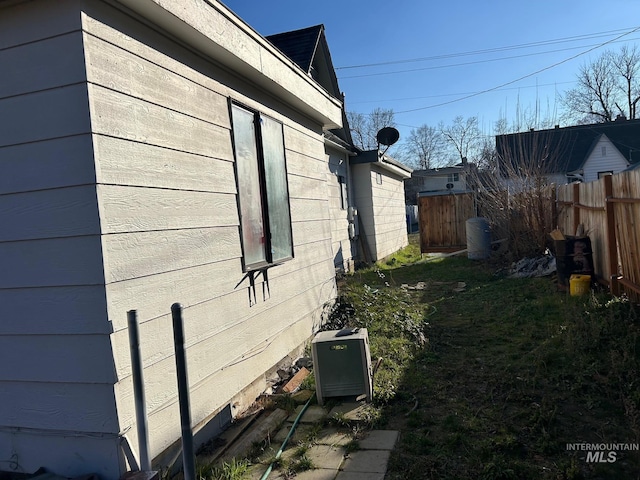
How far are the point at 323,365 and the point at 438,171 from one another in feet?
123

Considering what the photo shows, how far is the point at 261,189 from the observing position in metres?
3.95

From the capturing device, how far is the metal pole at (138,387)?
71.9 inches

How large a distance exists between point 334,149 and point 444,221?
5765 mm

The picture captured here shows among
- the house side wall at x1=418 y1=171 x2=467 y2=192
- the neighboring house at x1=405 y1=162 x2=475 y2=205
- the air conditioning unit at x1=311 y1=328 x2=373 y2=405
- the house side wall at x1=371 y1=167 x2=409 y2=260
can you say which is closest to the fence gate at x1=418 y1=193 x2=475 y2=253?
the house side wall at x1=371 y1=167 x2=409 y2=260

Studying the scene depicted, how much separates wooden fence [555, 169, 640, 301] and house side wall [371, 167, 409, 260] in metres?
5.16

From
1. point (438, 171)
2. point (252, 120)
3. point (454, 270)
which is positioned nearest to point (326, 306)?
point (252, 120)

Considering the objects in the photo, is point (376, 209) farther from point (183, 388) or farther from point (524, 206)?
point (183, 388)

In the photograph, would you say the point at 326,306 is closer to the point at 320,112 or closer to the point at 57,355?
the point at 320,112

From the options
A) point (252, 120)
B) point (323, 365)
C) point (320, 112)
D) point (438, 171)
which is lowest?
point (323, 365)

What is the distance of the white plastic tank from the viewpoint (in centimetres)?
1106

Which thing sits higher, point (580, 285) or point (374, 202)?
point (374, 202)

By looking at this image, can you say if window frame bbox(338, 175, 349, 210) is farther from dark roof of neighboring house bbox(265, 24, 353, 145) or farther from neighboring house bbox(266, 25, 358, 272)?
dark roof of neighboring house bbox(265, 24, 353, 145)

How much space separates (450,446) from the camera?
2771 mm

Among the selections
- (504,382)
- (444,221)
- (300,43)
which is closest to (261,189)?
(504,382)
